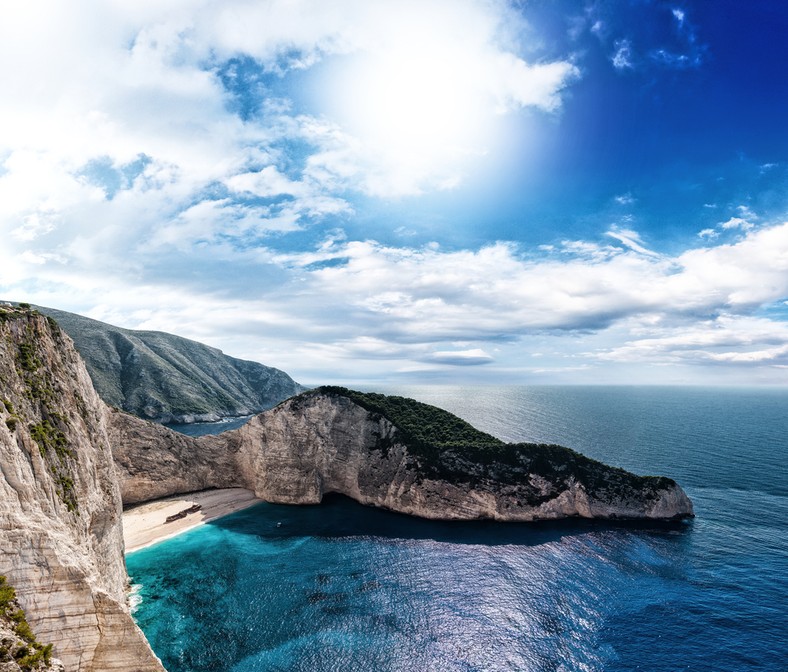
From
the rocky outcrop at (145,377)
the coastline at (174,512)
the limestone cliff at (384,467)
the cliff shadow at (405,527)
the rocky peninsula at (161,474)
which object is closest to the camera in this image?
the rocky peninsula at (161,474)

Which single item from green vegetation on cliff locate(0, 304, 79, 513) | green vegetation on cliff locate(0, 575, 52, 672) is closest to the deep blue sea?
green vegetation on cliff locate(0, 575, 52, 672)

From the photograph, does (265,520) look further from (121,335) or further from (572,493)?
(121,335)

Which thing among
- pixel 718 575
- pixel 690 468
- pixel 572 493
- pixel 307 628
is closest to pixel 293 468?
pixel 307 628

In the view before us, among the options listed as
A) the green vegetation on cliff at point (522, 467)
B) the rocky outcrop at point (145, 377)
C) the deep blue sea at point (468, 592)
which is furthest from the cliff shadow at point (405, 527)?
the rocky outcrop at point (145, 377)

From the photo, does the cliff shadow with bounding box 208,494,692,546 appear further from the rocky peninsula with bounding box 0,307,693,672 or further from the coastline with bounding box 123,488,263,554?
the coastline with bounding box 123,488,263,554

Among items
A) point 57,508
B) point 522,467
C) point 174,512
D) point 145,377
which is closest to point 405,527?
point 522,467

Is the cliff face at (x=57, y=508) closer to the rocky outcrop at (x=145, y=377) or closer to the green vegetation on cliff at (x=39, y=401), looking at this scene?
the green vegetation on cliff at (x=39, y=401)
